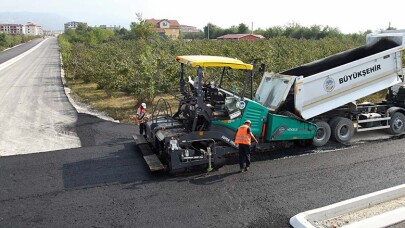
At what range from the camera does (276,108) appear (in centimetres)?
899

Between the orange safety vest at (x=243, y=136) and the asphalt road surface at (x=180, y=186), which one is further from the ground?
the orange safety vest at (x=243, y=136)

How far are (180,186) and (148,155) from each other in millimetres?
1540

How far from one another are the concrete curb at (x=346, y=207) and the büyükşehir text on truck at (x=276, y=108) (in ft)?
8.12

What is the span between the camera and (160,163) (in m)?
7.61

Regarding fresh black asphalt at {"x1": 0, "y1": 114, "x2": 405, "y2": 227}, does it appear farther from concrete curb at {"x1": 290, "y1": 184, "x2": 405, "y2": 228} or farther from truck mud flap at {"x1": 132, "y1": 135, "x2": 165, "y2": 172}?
concrete curb at {"x1": 290, "y1": 184, "x2": 405, "y2": 228}

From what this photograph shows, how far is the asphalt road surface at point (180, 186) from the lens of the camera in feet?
19.0

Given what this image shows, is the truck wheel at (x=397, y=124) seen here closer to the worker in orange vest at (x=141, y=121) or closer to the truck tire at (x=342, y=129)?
the truck tire at (x=342, y=129)

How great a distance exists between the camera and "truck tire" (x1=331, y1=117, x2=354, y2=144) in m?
9.30

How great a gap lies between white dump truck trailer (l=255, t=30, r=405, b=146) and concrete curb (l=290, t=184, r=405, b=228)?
9.86 ft

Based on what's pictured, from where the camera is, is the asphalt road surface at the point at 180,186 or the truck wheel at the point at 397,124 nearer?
the asphalt road surface at the point at 180,186

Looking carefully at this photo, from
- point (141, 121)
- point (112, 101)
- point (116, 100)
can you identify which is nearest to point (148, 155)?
point (141, 121)

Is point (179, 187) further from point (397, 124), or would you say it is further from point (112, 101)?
point (112, 101)

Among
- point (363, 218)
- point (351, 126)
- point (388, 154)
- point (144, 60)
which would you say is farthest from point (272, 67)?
point (363, 218)

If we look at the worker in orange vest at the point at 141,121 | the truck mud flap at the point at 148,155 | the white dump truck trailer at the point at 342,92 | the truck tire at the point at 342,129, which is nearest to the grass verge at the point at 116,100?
the worker in orange vest at the point at 141,121
